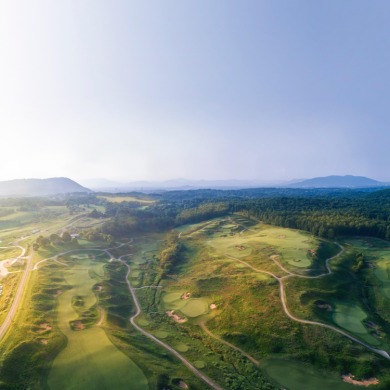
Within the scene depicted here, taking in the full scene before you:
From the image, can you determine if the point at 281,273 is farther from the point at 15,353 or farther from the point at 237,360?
the point at 15,353

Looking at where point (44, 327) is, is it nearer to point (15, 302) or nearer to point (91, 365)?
point (15, 302)

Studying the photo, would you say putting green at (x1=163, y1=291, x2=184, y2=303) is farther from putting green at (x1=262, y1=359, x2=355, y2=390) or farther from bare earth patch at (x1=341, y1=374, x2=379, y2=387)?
bare earth patch at (x1=341, y1=374, x2=379, y2=387)

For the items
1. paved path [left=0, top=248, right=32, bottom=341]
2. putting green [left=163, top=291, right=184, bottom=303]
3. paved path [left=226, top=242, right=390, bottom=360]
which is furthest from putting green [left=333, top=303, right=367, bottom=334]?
paved path [left=0, top=248, right=32, bottom=341]

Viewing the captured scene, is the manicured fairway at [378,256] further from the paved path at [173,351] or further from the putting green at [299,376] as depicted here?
the paved path at [173,351]

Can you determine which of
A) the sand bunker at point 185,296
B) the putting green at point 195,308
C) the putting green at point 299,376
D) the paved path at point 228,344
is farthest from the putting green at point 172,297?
the putting green at point 299,376

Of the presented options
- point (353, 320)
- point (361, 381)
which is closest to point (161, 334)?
point (361, 381)

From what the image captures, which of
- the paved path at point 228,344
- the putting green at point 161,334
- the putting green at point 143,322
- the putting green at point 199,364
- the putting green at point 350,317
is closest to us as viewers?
the putting green at point 199,364
